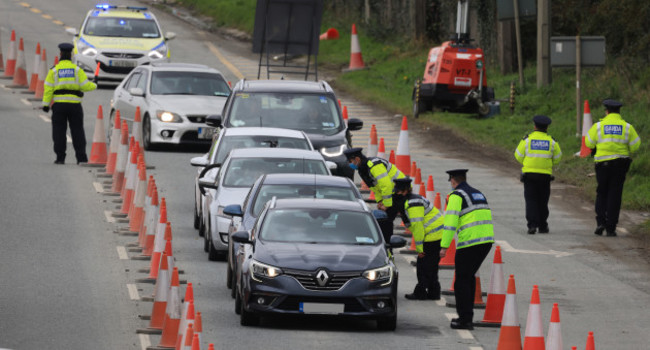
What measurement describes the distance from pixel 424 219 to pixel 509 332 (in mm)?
3268

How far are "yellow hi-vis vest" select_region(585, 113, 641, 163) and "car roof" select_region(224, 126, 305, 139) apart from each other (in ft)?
13.5

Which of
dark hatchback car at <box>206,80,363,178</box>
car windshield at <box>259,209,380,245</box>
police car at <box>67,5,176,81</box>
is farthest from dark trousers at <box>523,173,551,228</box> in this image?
police car at <box>67,5,176,81</box>

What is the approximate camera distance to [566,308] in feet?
51.9

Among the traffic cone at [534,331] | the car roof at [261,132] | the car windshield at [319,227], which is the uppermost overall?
the car roof at [261,132]

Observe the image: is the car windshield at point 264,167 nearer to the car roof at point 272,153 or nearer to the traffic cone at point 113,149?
the car roof at point 272,153

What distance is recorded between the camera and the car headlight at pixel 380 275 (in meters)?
14.0

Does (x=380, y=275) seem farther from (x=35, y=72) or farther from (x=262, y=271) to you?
(x=35, y=72)

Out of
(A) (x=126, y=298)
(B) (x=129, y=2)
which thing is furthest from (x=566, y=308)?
(B) (x=129, y=2)

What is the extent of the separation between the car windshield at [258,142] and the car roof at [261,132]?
0.05 metres

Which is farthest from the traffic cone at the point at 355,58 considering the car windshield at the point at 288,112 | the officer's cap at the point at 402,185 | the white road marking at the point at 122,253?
the officer's cap at the point at 402,185

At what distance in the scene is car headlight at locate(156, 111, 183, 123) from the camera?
2625 cm

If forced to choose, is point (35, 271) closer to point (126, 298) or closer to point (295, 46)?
point (126, 298)

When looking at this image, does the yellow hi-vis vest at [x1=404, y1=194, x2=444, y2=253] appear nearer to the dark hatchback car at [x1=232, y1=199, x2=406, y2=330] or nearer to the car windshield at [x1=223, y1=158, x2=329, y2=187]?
the dark hatchback car at [x1=232, y1=199, x2=406, y2=330]

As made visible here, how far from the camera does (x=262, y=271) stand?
46.0ft
